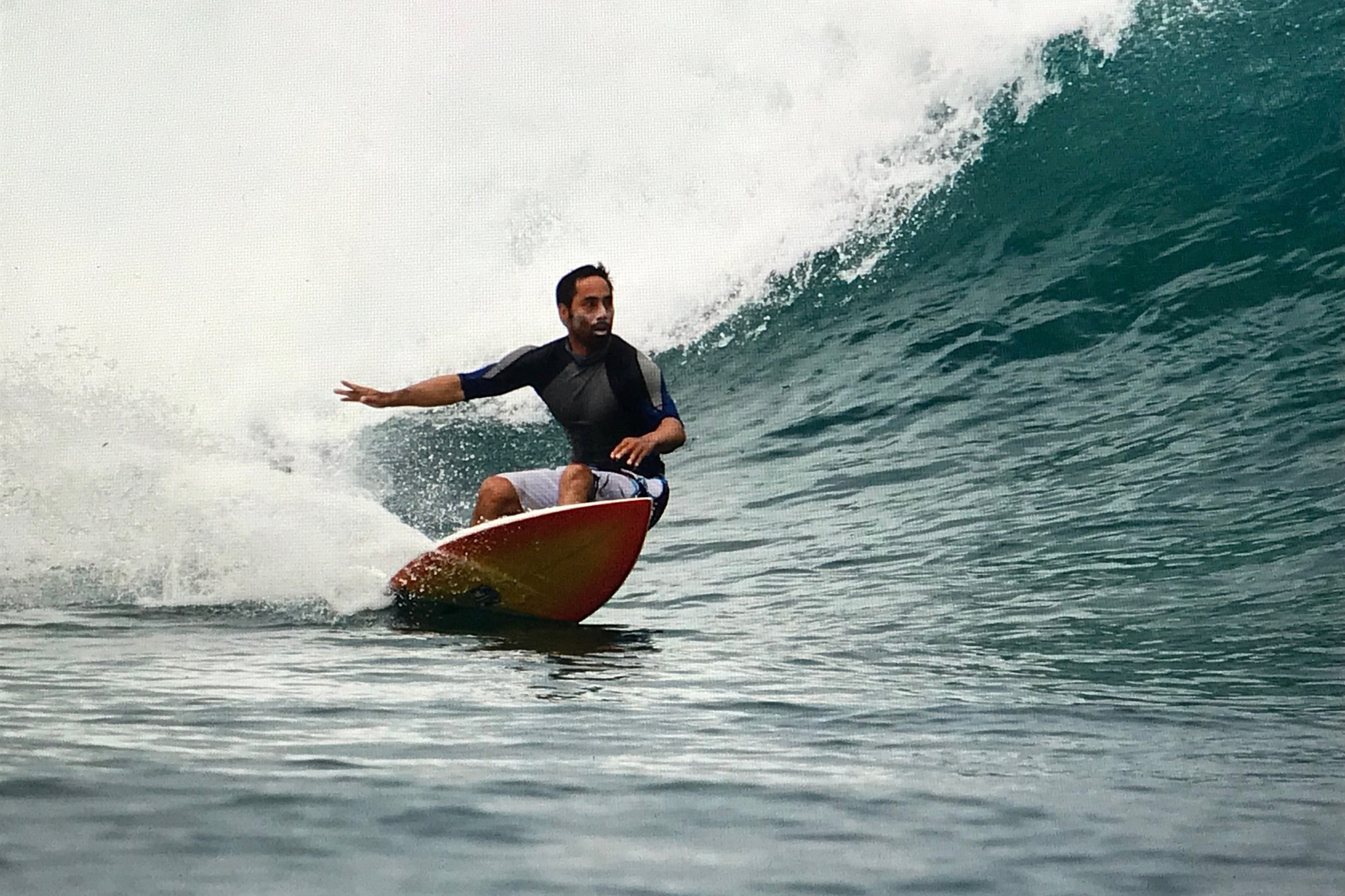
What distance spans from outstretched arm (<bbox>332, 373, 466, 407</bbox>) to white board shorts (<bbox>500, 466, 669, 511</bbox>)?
0.46 m

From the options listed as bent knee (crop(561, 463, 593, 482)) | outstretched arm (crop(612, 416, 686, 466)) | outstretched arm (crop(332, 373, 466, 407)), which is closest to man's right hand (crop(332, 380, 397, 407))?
outstretched arm (crop(332, 373, 466, 407))

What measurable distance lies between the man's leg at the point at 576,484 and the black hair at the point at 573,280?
738 millimetres

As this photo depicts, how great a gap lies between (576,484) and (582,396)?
427 millimetres

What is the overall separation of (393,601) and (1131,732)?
3707 mm

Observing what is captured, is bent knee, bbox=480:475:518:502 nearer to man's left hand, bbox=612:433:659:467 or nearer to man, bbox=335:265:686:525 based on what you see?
man, bbox=335:265:686:525

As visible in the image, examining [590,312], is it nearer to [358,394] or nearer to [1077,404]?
[358,394]

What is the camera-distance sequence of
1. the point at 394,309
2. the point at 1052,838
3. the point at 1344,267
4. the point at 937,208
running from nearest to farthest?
the point at 1052,838, the point at 1344,267, the point at 937,208, the point at 394,309

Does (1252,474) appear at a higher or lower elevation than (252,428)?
lower

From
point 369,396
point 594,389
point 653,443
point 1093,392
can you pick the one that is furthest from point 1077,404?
point 369,396

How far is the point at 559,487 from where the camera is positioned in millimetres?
A: 7164

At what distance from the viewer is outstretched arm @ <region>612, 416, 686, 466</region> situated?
641 centimetres

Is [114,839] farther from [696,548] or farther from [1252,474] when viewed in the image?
[1252,474]

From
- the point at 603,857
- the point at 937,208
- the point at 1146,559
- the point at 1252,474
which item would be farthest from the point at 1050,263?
the point at 603,857

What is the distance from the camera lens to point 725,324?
1521cm
